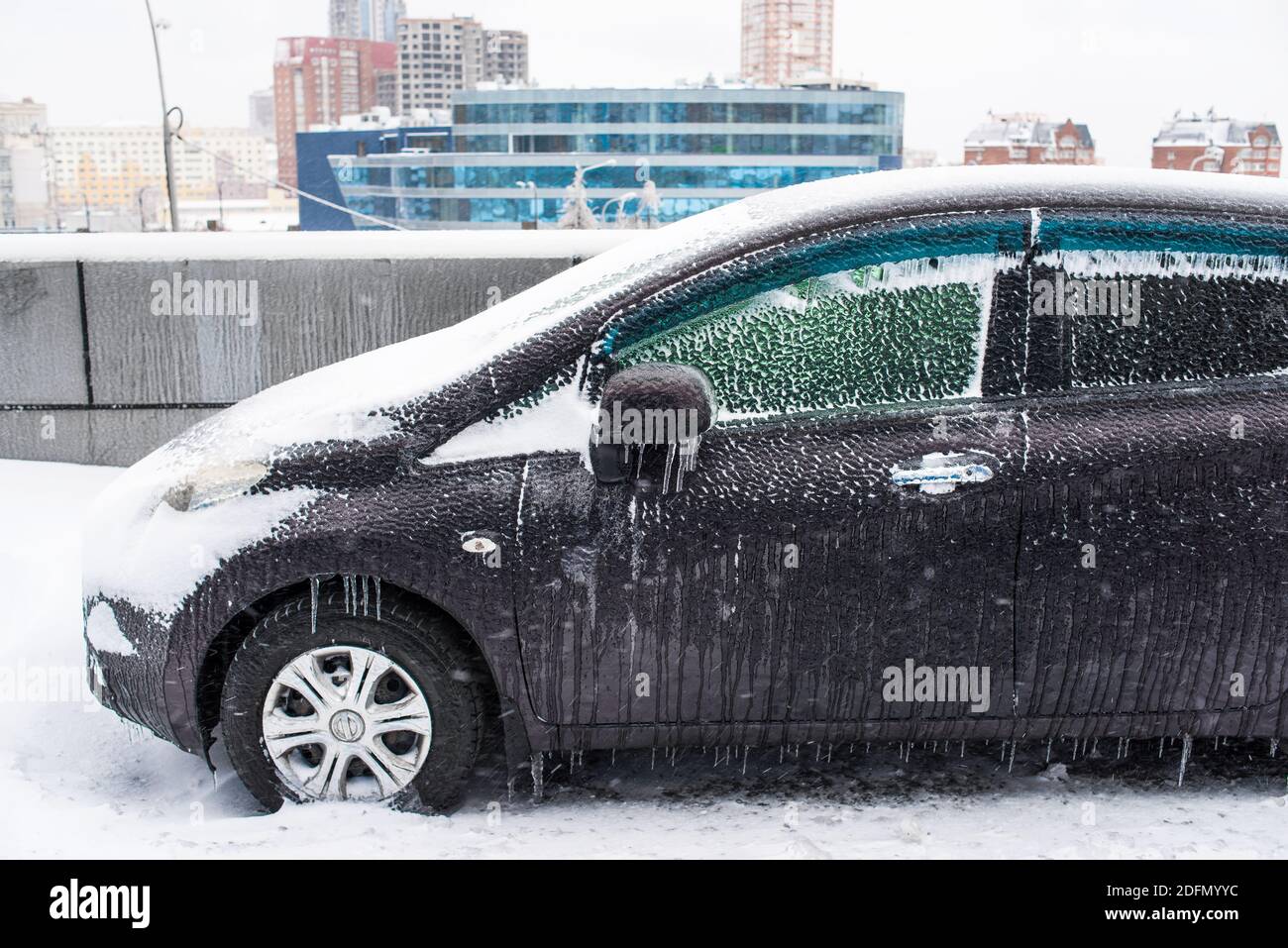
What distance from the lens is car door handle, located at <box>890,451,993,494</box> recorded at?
126 inches

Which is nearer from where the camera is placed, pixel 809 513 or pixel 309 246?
pixel 809 513

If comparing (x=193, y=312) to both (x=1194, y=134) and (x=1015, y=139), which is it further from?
(x=1015, y=139)

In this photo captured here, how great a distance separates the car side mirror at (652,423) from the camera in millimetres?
3131

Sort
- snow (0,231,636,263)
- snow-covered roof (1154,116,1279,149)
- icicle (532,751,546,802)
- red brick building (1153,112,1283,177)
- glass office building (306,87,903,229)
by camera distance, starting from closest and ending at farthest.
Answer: icicle (532,751,546,802) → snow (0,231,636,263) → red brick building (1153,112,1283,177) → snow-covered roof (1154,116,1279,149) → glass office building (306,87,903,229)

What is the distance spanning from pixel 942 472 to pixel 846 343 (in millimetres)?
412

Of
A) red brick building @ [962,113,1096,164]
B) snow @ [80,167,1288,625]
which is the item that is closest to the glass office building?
red brick building @ [962,113,1096,164]

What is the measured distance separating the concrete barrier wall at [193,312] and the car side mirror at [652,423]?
3300 millimetres

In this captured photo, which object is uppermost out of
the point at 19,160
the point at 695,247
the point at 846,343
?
the point at 19,160

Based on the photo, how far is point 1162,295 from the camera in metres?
3.33

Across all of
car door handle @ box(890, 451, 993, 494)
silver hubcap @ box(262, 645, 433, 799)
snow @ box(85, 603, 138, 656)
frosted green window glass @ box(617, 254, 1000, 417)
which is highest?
frosted green window glass @ box(617, 254, 1000, 417)

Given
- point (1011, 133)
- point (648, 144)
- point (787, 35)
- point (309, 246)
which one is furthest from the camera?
point (787, 35)

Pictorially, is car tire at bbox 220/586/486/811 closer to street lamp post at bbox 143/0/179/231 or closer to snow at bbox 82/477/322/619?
snow at bbox 82/477/322/619

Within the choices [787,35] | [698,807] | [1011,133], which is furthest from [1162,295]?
[787,35]

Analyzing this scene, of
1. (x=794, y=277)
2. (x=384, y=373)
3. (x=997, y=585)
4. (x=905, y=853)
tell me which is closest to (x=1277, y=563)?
(x=997, y=585)
